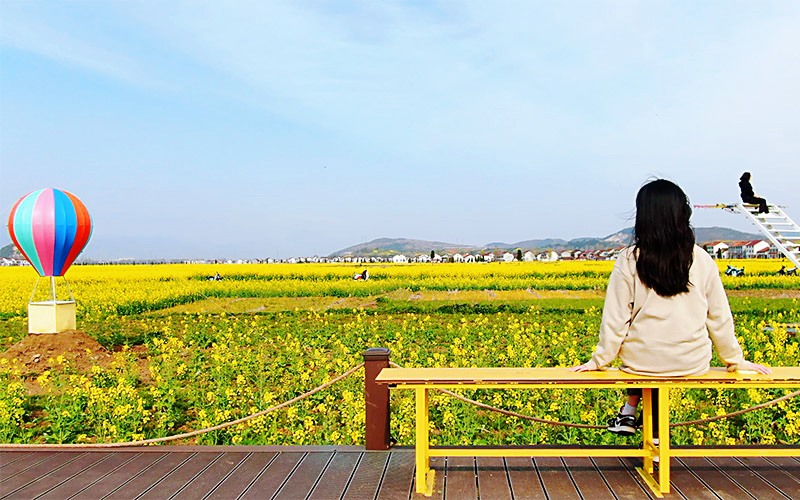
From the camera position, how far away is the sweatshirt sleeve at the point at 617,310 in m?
3.86

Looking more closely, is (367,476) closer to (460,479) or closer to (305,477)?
(305,477)

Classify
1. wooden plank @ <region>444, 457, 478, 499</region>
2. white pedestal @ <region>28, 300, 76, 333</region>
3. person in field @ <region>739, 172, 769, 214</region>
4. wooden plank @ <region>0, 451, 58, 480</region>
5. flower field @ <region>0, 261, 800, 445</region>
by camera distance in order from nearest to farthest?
wooden plank @ <region>444, 457, 478, 499</region>, wooden plank @ <region>0, 451, 58, 480</region>, flower field @ <region>0, 261, 800, 445</region>, white pedestal @ <region>28, 300, 76, 333</region>, person in field @ <region>739, 172, 769, 214</region>

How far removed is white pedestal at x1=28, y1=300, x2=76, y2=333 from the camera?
1138cm

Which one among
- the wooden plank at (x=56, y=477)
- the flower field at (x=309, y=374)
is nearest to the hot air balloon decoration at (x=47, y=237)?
the flower field at (x=309, y=374)

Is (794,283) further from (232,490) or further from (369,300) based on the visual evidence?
(232,490)

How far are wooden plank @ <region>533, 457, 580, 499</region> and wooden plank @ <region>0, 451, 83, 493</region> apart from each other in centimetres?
348

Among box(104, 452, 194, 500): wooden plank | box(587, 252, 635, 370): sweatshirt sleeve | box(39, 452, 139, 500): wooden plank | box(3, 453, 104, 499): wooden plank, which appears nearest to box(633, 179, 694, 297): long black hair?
box(587, 252, 635, 370): sweatshirt sleeve

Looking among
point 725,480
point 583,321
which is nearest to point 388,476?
point 725,480

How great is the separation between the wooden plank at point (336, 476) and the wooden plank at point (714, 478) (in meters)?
2.35

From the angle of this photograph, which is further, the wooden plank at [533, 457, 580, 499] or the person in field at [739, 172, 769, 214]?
the person in field at [739, 172, 769, 214]

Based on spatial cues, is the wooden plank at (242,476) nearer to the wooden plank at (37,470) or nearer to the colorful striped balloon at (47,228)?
the wooden plank at (37,470)

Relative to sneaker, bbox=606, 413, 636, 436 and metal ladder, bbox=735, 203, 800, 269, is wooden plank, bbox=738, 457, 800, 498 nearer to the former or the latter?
sneaker, bbox=606, 413, 636, 436

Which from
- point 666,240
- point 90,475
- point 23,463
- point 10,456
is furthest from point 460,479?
point 10,456

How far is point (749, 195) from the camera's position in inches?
490
